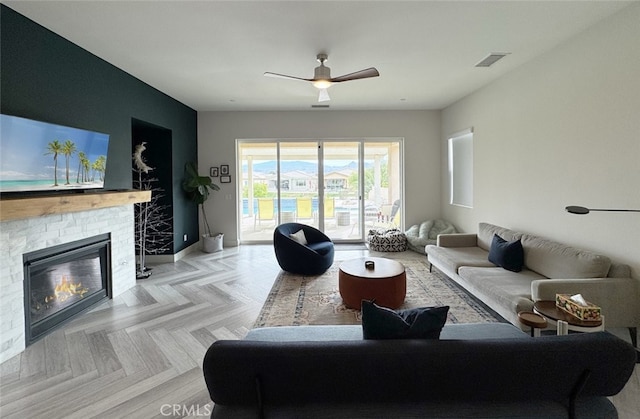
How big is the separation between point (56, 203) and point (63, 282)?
1.00 meters

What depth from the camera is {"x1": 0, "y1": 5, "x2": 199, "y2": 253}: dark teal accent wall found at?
2770mm

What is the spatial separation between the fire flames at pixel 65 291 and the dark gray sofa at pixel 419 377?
2.90 meters

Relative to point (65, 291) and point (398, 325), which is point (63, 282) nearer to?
point (65, 291)

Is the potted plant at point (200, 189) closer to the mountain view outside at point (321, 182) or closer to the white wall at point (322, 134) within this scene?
the white wall at point (322, 134)

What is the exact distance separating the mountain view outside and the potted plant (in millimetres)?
811

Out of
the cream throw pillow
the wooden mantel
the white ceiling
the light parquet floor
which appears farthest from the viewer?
the cream throw pillow

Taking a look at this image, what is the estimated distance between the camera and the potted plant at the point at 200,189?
6.20 meters

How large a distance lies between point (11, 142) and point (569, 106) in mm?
5234

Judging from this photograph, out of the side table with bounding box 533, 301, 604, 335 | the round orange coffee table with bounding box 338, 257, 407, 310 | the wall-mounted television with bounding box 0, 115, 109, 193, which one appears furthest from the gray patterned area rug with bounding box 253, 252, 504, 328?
the wall-mounted television with bounding box 0, 115, 109, 193

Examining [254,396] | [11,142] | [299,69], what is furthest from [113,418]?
[299,69]

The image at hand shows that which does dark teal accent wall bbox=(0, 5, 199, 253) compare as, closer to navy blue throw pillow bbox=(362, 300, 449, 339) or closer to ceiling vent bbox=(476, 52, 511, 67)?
navy blue throw pillow bbox=(362, 300, 449, 339)

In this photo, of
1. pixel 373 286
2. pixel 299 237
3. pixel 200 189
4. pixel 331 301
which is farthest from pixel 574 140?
pixel 200 189

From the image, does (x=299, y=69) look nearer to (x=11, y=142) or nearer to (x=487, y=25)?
(x=487, y=25)

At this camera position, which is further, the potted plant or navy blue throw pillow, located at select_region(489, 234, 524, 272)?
the potted plant
